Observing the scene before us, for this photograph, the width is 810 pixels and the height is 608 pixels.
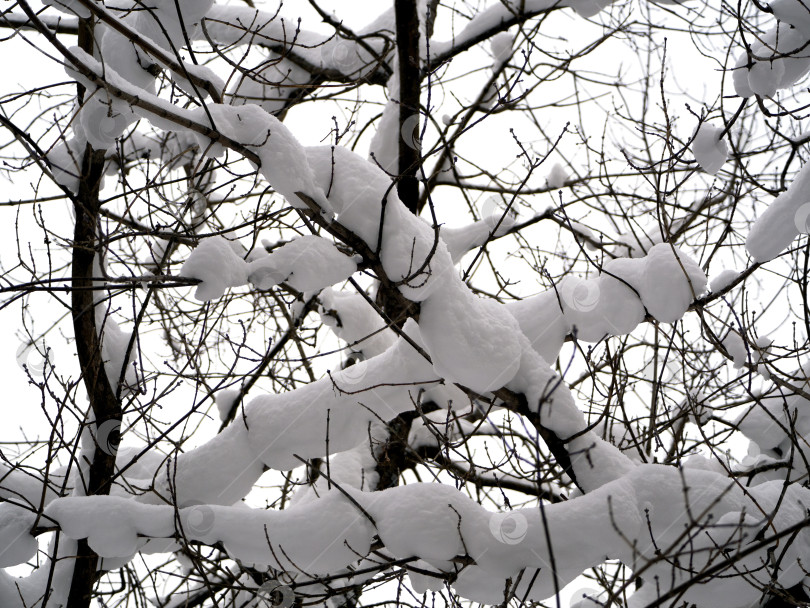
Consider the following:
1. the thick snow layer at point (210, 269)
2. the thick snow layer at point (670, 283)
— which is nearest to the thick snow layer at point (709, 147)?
the thick snow layer at point (670, 283)

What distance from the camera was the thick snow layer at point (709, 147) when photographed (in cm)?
Result: 286

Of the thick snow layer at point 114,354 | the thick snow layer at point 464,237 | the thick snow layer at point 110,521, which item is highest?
the thick snow layer at point 464,237

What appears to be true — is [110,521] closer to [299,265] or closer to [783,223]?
[299,265]

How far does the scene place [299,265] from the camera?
248 centimetres

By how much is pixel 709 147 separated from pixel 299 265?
1900 mm

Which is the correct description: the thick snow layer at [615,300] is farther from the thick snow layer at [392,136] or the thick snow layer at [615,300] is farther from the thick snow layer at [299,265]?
the thick snow layer at [392,136]

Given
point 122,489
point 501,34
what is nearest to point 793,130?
point 501,34

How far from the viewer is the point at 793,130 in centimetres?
433

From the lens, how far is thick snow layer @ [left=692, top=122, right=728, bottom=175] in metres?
2.86

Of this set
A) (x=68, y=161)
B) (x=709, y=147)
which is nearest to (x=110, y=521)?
(x=68, y=161)

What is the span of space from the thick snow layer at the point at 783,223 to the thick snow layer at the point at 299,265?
166 centimetres

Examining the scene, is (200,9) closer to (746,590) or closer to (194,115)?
(194,115)

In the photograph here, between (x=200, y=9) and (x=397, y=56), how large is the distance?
1590 millimetres

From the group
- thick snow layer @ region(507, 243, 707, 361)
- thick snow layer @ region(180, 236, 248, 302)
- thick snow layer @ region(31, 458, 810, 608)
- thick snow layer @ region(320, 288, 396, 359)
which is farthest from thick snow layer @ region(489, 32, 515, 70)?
thick snow layer @ region(31, 458, 810, 608)
